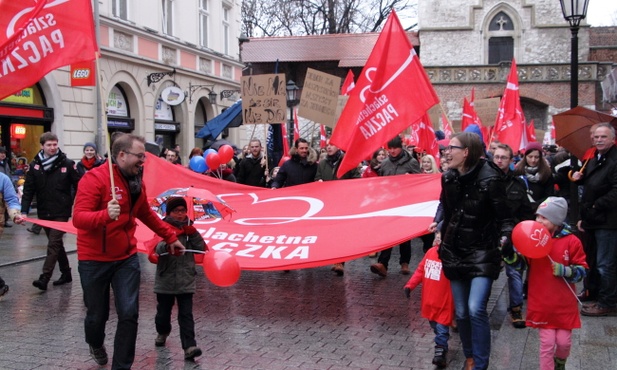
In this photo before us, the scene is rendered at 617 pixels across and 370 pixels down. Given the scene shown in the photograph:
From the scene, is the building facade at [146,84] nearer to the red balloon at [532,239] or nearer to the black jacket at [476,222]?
the black jacket at [476,222]

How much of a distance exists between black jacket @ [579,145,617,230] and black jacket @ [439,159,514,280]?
2.53 metres

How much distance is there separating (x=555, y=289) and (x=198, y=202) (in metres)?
3.25

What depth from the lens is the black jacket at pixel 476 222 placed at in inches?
190

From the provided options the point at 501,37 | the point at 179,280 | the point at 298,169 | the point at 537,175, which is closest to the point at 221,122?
the point at 298,169

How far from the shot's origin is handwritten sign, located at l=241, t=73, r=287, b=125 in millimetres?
12875

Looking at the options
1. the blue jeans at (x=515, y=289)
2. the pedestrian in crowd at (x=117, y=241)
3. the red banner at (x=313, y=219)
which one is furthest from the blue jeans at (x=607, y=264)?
the pedestrian in crowd at (x=117, y=241)

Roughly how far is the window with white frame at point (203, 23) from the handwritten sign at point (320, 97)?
57.0ft

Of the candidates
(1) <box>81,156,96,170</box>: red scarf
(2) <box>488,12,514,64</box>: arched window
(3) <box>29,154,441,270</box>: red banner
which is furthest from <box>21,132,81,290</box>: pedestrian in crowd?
(2) <box>488,12,514,64</box>: arched window

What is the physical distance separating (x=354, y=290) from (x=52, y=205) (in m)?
4.07

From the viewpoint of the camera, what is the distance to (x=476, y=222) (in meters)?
4.87

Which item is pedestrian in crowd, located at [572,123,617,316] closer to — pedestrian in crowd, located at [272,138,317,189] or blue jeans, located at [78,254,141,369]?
pedestrian in crowd, located at [272,138,317,189]

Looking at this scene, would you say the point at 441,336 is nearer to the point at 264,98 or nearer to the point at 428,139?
the point at 428,139

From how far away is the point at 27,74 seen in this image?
5.92 metres

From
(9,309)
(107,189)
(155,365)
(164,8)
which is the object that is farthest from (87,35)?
(164,8)
